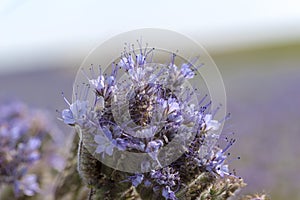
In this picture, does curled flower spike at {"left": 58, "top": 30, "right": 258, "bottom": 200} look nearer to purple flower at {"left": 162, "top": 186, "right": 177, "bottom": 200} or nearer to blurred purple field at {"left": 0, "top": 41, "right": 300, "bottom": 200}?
purple flower at {"left": 162, "top": 186, "right": 177, "bottom": 200}

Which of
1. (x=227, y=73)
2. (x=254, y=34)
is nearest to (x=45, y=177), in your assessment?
(x=227, y=73)

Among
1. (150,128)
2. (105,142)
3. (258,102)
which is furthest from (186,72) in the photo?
(258,102)

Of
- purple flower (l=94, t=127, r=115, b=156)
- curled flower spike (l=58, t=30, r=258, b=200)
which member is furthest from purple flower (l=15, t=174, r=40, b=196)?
purple flower (l=94, t=127, r=115, b=156)

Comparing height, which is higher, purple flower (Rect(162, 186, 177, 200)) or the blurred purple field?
the blurred purple field

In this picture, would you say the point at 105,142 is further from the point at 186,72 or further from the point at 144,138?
the point at 186,72

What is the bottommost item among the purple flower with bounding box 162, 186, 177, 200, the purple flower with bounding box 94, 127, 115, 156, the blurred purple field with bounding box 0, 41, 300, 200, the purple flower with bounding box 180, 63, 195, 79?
the purple flower with bounding box 162, 186, 177, 200

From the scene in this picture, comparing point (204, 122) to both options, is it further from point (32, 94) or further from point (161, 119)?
point (32, 94)

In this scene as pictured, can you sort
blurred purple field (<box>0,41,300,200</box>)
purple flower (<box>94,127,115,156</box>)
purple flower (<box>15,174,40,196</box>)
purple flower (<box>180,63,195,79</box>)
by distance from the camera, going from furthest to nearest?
blurred purple field (<box>0,41,300,200</box>) → purple flower (<box>15,174,40,196</box>) → purple flower (<box>180,63,195,79</box>) → purple flower (<box>94,127,115,156</box>)
